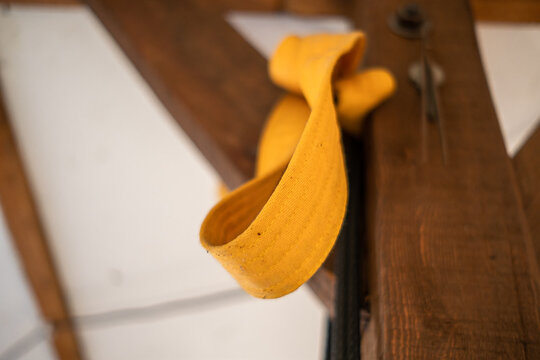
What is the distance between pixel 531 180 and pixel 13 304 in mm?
1736

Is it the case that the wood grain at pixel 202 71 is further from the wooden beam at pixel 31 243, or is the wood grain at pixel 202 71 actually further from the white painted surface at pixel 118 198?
the wooden beam at pixel 31 243

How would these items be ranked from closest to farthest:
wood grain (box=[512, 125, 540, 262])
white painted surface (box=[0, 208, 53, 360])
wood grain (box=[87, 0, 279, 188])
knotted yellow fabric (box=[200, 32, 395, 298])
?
1. knotted yellow fabric (box=[200, 32, 395, 298])
2. wood grain (box=[512, 125, 540, 262])
3. wood grain (box=[87, 0, 279, 188])
4. white painted surface (box=[0, 208, 53, 360])

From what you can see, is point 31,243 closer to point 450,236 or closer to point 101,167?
point 101,167

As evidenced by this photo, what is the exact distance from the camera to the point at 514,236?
0.34 m

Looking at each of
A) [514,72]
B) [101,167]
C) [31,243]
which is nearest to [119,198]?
[101,167]

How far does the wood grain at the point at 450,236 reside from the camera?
29cm

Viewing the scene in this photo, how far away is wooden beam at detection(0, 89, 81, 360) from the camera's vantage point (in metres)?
1.34

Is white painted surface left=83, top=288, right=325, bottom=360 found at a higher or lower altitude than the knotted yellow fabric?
lower

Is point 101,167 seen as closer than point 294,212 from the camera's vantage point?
No

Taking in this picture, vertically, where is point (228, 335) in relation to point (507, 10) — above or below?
below

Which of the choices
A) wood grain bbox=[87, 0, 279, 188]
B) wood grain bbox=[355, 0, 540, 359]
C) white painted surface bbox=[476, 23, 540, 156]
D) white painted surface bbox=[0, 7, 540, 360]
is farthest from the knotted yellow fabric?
white painted surface bbox=[0, 7, 540, 360]

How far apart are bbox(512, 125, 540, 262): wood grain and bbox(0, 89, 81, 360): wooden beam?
1353 millimetres

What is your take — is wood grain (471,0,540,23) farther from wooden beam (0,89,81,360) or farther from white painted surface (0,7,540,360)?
wooden beam (0,89,81,360)

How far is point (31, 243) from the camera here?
4.83ft
